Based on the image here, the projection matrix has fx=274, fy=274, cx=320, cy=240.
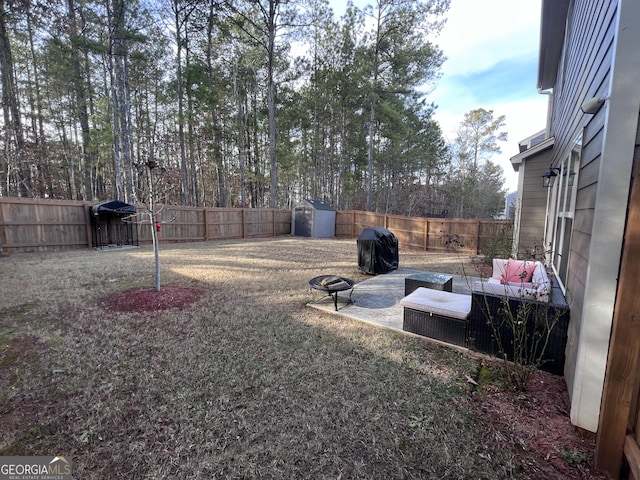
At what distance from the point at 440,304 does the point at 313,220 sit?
11.2 m

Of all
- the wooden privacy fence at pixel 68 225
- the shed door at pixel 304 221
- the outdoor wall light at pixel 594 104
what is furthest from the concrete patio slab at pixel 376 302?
the shed door at pixel 304 221

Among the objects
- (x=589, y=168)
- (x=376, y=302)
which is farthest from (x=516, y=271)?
(x=589, y=168)

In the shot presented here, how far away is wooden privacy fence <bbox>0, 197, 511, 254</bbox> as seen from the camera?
7.83 meters

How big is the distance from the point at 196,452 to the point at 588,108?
3338 millimetres

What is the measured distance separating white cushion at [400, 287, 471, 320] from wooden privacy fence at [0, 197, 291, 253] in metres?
4.48

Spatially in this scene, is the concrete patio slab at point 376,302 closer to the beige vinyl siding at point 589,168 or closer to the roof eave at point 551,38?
the beige vinyl siding at point 589,168

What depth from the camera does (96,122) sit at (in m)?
11.5

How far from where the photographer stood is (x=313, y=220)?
1411cm

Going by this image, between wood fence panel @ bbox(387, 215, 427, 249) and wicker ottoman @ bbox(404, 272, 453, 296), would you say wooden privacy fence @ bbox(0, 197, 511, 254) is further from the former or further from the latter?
wicker ottoman @ bbox(404, 272, 453, 296)

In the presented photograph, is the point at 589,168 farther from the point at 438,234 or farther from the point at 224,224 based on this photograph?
the point at 224,224

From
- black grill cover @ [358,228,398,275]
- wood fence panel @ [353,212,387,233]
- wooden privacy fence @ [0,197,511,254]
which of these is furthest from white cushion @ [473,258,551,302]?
Result: wood fence panel @ [353,212,387,233]

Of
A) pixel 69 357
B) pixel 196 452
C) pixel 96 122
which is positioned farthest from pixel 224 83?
pixel 196 452

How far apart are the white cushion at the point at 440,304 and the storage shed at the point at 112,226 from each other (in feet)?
30.9

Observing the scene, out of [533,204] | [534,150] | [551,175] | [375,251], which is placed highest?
[534,150]
